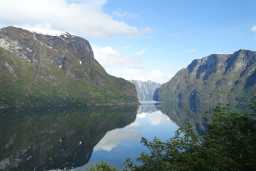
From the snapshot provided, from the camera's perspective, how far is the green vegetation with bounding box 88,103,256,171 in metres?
25.3

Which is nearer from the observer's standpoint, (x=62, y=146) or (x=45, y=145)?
(x=45, y=145)

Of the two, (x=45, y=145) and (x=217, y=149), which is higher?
(x=217, y=149)

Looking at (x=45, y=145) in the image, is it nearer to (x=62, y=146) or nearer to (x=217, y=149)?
(x=62, y=146)

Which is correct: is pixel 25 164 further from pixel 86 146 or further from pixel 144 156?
pixel 144 156

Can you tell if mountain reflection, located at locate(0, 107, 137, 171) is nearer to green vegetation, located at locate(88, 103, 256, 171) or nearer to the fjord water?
the fjord water

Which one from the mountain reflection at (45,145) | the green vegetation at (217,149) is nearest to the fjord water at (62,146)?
the mountain reflection at (45,145)

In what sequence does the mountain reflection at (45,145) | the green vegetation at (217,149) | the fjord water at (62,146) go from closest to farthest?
the green vegetation at (217,149) < the mountain reflection at (45,145) < the fjord water at (62,146)

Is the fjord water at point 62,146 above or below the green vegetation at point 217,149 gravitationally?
below

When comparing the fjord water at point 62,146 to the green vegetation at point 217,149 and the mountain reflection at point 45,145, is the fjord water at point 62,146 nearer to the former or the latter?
the mountain reflection at point 45,145

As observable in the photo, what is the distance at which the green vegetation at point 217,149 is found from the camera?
82.9 feet

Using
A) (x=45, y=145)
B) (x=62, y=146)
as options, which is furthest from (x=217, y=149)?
(x=45, y=145)

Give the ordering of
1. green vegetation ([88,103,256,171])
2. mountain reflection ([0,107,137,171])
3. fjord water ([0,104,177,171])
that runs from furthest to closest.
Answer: fjord water ([0,104,177,171]) < mountain reflection ([0,107,137,171]) < green vegetation ([88,103,256,171])

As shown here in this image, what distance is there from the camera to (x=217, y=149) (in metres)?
26.2

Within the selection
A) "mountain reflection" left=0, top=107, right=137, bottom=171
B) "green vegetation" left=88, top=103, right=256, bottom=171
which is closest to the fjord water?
"mountain reflection" left=0, top=107, right=137, bottom=171
